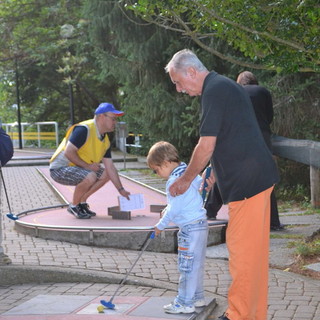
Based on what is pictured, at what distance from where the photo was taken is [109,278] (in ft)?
20.6

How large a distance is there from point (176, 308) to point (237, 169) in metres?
1.12

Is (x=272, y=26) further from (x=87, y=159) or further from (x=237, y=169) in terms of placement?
(x=237, y=169)

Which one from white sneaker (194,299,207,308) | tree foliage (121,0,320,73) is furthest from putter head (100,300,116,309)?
tree foliage (121,0,320,73)

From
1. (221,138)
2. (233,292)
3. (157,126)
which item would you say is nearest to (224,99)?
(221,138)

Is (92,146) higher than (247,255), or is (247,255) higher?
(92,146)

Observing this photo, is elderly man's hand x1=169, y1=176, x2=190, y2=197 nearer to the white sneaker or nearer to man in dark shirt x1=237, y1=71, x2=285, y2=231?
the white sneaker

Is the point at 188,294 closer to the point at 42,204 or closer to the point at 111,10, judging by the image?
the point at 42,204

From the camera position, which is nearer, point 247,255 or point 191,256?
point 247,255

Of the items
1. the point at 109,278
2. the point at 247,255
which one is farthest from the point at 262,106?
the point at 247,255

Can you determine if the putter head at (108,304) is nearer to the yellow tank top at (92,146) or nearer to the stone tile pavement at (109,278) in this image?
the stone tile pavement at (109,278)

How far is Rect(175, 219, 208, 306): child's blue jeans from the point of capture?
5020 millimetres

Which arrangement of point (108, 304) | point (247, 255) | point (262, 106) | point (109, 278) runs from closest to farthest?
point (247, 255) < point (108, 304) < point (109, 278) < point (262, 106)

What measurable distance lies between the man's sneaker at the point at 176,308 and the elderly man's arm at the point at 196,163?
2.73 ft

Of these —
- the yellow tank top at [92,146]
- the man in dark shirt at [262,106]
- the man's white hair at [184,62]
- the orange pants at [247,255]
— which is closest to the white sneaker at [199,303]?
the orange pants at [247,255]
